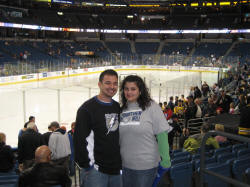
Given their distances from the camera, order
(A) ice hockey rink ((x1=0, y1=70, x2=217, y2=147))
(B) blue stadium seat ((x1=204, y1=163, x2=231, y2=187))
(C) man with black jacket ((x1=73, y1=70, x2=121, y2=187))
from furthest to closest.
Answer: (A) ice hockey rink ((x1=0, y1=70, x2=217, y2=147))
(B) blue stadium seat ((x1=204, y1=163, x2=231, y2=187))
(C) man with black jacket ((x1=73, y1=70, x2=121, y2=187))

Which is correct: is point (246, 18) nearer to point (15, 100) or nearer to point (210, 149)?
point (15, 100)

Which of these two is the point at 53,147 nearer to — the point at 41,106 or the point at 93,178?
the point at 93,178

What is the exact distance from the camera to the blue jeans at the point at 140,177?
2.51 meters

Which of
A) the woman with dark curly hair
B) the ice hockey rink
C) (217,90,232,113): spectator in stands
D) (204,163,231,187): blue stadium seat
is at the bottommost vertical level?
the ice hockey rink

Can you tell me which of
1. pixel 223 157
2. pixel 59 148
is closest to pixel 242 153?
pixel 223 157

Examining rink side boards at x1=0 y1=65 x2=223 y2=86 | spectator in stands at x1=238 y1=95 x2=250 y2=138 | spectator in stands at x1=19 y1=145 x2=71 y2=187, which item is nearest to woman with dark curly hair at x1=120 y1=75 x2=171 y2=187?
spectator in stands at x1=19 y1=145 x2=71 y2=187

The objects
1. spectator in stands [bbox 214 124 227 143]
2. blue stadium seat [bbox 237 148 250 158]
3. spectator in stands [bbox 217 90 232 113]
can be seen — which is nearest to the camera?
blue stadium seat [bbox 237 148 250 158]

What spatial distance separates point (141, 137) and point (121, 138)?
0.65ft

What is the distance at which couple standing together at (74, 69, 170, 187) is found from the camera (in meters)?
2.35

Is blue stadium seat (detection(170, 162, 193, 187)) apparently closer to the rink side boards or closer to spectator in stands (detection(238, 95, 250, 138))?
spectator in stands (detection(238, 95, 250, 138))

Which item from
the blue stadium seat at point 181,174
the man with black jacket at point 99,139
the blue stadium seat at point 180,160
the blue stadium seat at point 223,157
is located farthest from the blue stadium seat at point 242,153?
the man with black jacket at point 99,139

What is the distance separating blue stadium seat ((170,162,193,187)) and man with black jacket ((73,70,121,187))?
5.82 feet

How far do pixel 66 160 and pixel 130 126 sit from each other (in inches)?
118

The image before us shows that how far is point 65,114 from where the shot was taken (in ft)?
44.2
